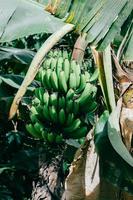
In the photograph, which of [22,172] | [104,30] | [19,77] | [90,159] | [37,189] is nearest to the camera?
[104,30]

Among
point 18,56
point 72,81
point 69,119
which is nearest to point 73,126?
point 69,119

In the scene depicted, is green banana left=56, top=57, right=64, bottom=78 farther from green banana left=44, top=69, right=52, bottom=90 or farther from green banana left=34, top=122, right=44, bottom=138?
green banana left=34, top=122, right=44, bottom=138

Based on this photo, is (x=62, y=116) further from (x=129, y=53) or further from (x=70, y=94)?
(x=129, y=53)

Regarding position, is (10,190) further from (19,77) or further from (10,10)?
(10,10)

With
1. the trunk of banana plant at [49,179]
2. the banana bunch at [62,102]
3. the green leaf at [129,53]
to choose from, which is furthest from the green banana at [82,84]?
the green leaf at [129,53]

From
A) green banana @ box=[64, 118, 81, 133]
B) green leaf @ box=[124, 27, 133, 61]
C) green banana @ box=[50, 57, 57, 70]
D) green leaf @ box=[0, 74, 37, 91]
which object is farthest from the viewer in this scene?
green leaf @ box=[0, 74, 37, 91]

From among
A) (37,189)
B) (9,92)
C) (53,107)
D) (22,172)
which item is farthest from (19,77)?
(22,172)

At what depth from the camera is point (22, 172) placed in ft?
9.52

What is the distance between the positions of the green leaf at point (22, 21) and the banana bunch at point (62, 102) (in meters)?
0.14

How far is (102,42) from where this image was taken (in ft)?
4.46

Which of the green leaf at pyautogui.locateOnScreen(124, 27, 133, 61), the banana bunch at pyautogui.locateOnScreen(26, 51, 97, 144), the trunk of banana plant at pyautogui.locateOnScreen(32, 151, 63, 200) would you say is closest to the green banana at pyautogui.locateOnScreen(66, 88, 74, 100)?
the banana bunch at pyautogui.locateOnScreen(26, 51, 97, 144)

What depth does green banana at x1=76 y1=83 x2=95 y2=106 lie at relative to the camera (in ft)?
6.06

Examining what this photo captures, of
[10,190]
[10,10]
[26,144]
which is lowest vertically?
[10,190]

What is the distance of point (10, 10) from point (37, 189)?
0.55 metres
